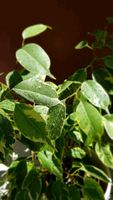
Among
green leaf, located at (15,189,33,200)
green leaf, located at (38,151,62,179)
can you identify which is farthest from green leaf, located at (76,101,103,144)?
green leaf, located at (15,189,33,200)

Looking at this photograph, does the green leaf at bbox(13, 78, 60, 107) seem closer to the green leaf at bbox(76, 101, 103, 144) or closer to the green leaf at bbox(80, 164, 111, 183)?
the green leaf at bbox(76, 101, 103, 144)

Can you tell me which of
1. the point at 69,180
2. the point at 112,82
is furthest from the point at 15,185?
the point at 112,82

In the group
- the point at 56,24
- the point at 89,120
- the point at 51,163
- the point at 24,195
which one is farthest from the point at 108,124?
the point at 56,24

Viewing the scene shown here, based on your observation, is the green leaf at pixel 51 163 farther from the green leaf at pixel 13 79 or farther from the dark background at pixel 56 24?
the dark background at pixel 56 24

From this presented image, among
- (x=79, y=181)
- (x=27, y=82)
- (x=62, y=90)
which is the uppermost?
(x=27, y=82)

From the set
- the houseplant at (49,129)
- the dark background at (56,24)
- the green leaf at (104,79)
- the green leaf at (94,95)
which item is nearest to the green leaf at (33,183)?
the houseplant at (49,129)

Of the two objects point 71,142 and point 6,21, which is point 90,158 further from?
point 6,21
